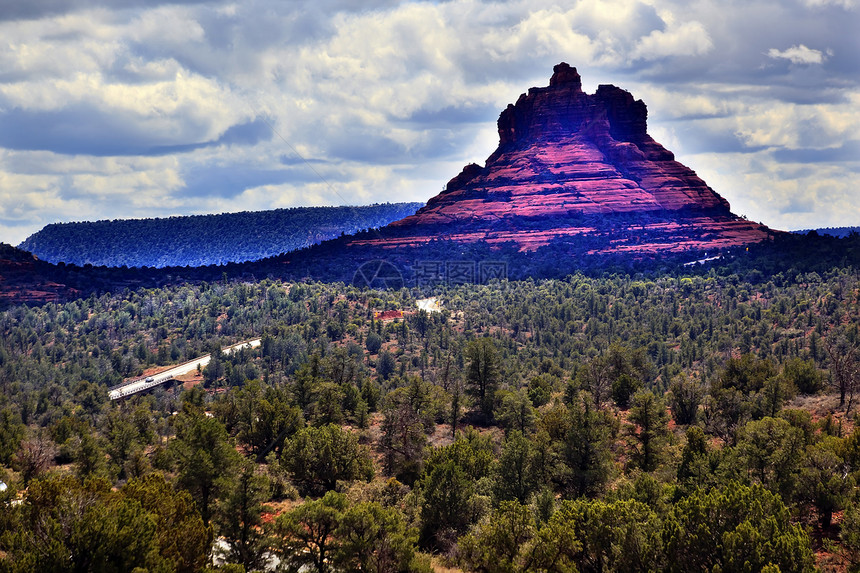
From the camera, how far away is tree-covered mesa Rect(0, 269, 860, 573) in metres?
35.3

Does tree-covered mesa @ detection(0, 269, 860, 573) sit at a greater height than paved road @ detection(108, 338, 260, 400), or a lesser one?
greater

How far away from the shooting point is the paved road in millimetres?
121062

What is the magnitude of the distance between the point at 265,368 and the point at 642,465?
87.1 meters

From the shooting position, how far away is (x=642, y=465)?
195 feet

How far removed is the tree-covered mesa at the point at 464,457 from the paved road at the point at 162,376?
4482 mm

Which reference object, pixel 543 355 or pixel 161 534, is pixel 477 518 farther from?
pixel 543 355

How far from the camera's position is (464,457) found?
2104 inches

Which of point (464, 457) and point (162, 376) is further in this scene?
point (162, 376)

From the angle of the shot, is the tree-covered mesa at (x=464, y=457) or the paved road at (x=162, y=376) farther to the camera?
the paved road at (x=162, y=376)

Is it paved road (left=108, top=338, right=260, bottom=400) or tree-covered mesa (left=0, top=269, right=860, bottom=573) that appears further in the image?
paved road (left=108, top=338, right=260, bottom=400)

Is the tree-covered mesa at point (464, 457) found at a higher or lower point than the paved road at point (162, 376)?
higher

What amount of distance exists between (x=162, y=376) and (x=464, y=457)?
9501cm

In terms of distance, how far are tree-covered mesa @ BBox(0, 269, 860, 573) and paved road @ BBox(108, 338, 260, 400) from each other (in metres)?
4.48

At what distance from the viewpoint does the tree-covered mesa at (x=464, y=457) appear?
35.3 metres
